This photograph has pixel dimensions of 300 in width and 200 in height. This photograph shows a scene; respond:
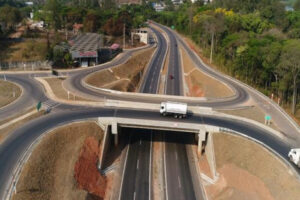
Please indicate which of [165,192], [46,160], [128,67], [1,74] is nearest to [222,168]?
[165,192]

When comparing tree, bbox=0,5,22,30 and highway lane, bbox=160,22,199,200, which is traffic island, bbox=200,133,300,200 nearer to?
highway lane, bbox=160,22,199,200

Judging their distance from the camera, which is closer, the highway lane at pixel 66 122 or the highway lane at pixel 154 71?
the highway lane at pixel 66 122

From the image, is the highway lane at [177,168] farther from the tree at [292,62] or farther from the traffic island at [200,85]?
the tree at [292,62]

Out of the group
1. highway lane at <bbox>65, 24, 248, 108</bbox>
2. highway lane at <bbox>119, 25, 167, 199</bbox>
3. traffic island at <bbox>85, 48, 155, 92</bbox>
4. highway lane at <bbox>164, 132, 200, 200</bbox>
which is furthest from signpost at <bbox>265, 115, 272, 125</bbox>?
traffic island at <bbox>85, 48, 155, 92</bbox>

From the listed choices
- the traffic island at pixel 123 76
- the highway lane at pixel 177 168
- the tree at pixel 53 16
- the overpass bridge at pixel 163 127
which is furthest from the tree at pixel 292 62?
the tree at pixel 53 16

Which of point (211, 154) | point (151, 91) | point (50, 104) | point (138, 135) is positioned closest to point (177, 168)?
point (211, 154)

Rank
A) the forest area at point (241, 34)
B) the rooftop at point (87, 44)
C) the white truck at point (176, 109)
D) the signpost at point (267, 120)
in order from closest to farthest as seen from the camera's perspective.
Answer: the signpost at point (267, 120) → the white truck at point (176, 109) → the forest area at point (241, 34) → the rooftop at point (87, 44)

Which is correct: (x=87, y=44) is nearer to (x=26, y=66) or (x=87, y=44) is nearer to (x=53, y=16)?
(x=26, y=66)
